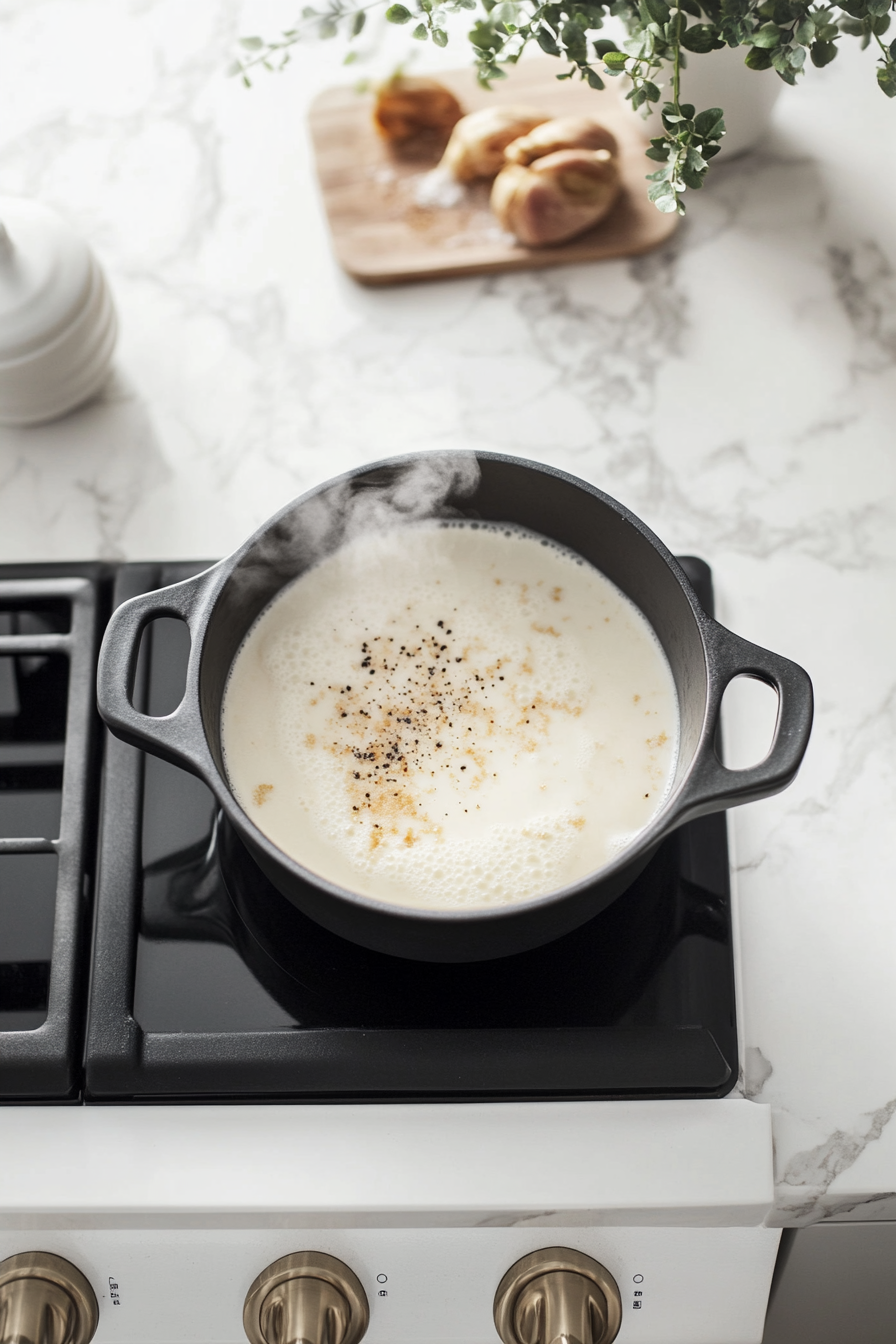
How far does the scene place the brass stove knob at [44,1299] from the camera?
663mm

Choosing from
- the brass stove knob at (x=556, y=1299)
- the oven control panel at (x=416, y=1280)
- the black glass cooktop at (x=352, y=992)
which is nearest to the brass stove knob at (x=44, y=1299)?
the oven control panel at (x=416, y=1280)

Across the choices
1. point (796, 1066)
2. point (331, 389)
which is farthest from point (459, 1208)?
point (331, 389)

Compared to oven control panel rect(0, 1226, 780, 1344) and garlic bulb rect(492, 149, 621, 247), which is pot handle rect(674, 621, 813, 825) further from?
garlic bulb rect(492, 149, 621, 247)

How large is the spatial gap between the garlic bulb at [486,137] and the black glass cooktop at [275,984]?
501mm

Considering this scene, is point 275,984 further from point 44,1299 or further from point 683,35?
point 683,35

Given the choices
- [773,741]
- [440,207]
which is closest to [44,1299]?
[773,741]

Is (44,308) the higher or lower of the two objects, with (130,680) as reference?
higher

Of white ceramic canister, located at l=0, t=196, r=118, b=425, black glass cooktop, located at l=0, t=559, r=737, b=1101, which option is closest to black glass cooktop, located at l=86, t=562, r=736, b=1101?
black glass cooktop, located at l=0, t=559, r=737, b=1101

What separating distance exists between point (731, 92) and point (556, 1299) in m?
0.84

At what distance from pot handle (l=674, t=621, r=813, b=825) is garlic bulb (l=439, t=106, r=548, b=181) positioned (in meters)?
0.49

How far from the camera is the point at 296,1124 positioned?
2.15 feet

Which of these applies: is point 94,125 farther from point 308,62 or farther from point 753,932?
point 753,932

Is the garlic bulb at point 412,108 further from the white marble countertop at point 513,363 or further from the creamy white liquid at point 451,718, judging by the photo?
the creamy white liquid at point 451,718

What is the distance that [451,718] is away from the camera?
742 millimetres
